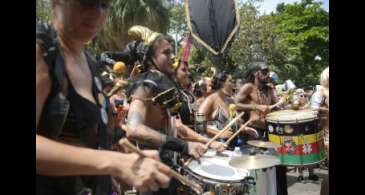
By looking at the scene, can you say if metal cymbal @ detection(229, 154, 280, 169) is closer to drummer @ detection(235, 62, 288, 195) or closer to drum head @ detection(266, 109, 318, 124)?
drum head @ detection(266, 109, 318, 124)

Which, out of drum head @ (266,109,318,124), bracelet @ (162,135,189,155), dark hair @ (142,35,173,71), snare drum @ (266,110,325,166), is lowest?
snare drum @ (266,110,325,166)

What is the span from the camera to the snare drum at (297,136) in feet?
17.7

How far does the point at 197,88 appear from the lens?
9.44 metres

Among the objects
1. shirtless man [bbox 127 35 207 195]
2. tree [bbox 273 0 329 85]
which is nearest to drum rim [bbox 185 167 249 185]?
shirtless man [bbox 127 35 207 195]

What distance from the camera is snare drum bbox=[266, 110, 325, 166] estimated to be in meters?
5.38

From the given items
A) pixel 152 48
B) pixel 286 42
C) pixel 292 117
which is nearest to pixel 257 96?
pixel 292 117

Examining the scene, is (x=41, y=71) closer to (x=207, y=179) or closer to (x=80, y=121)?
(x=80, y=121)

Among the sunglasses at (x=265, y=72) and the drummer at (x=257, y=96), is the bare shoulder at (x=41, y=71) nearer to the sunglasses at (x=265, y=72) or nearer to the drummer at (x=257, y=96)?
the drummer at (x=257, y=96)

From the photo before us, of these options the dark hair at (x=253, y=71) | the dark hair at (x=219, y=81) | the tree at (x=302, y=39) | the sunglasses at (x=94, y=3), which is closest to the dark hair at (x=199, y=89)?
the dark hair at (x=253, y=71)

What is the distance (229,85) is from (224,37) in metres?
1.11

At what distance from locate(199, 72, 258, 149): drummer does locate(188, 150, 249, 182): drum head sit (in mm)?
1816

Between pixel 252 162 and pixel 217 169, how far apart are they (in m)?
0.30
